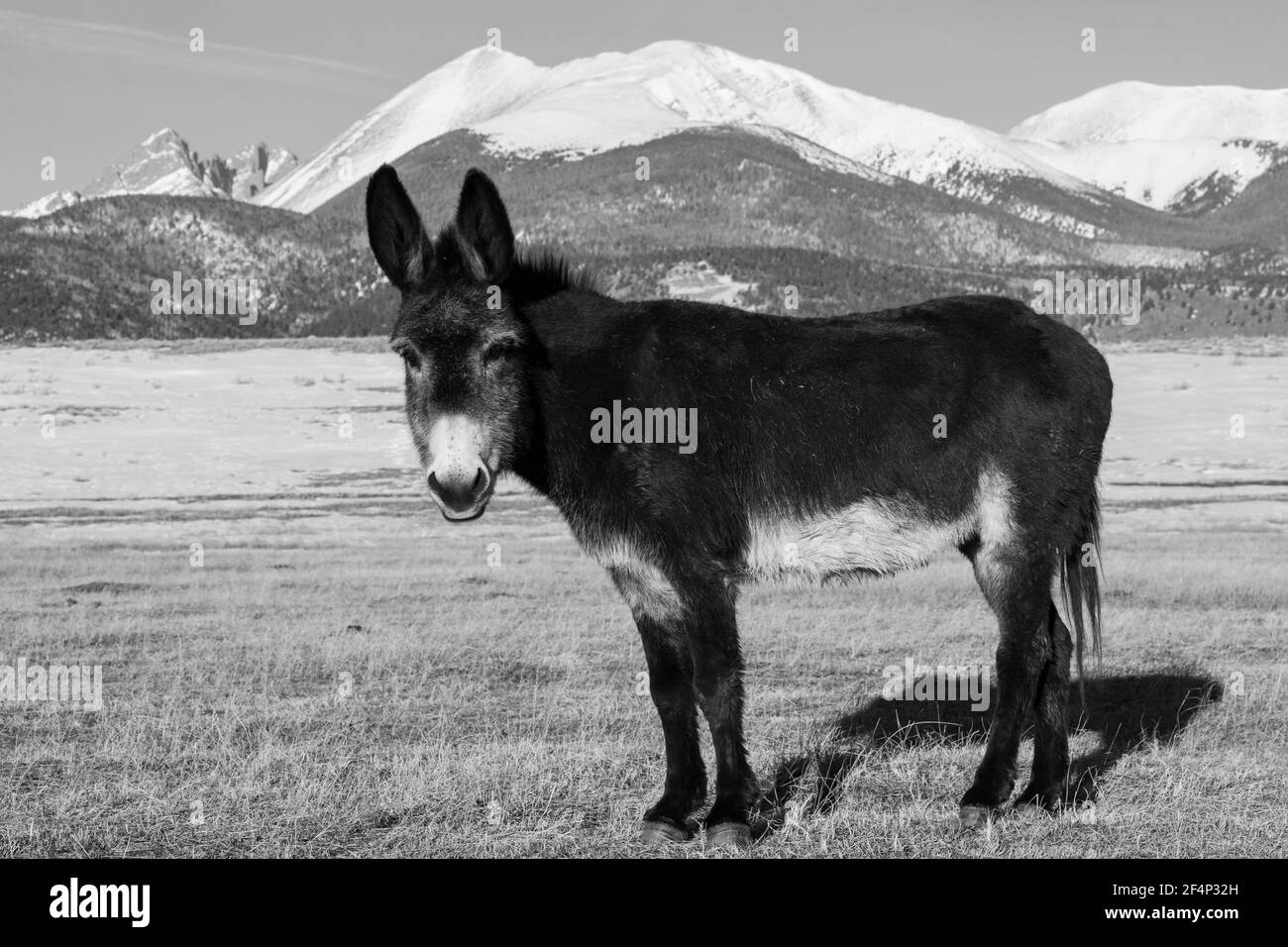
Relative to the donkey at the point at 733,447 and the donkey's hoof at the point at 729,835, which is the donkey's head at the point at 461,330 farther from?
the donkey's hoof at the point at 729,835

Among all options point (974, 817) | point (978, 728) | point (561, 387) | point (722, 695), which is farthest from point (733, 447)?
point (978, 728)

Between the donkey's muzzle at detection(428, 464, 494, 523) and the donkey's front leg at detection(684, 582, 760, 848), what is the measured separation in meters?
1.40

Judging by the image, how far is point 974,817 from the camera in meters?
8.19

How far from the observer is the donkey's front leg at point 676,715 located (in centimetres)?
799

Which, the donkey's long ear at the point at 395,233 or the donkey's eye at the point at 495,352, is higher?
the donkey's long ear at the point at 395,233

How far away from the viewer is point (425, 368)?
7328 millimetres

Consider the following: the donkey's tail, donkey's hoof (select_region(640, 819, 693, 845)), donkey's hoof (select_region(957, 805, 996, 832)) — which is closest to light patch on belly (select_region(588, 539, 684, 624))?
donkey's hoof (select_region(640, 819, 693, 845))

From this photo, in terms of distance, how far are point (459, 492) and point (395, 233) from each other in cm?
175

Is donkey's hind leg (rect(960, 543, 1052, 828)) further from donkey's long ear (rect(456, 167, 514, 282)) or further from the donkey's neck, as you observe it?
donkey's long ear (rect(456, 167, 514, 282))

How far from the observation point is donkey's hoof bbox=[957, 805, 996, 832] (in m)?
8.16

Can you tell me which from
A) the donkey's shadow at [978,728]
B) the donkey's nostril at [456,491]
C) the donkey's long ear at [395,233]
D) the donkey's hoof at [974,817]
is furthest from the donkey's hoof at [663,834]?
the donkey's long ear at [395,233]

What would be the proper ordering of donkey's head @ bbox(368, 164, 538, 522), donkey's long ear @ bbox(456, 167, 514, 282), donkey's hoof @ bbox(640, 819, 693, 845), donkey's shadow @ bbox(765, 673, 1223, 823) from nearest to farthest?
1. donkey's head @ bbox(368, 164, 538, 522)
2. donkey's long ear @ bbox(456, 167, 514, 282)
3. donkey's hoof @ bbox(640, 819, 693, 845)
4. donkey's shadow @ bbox(765, 673, 1223, 823)

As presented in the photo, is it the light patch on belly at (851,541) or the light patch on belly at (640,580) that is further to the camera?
the light patch on belly at (851,541)
